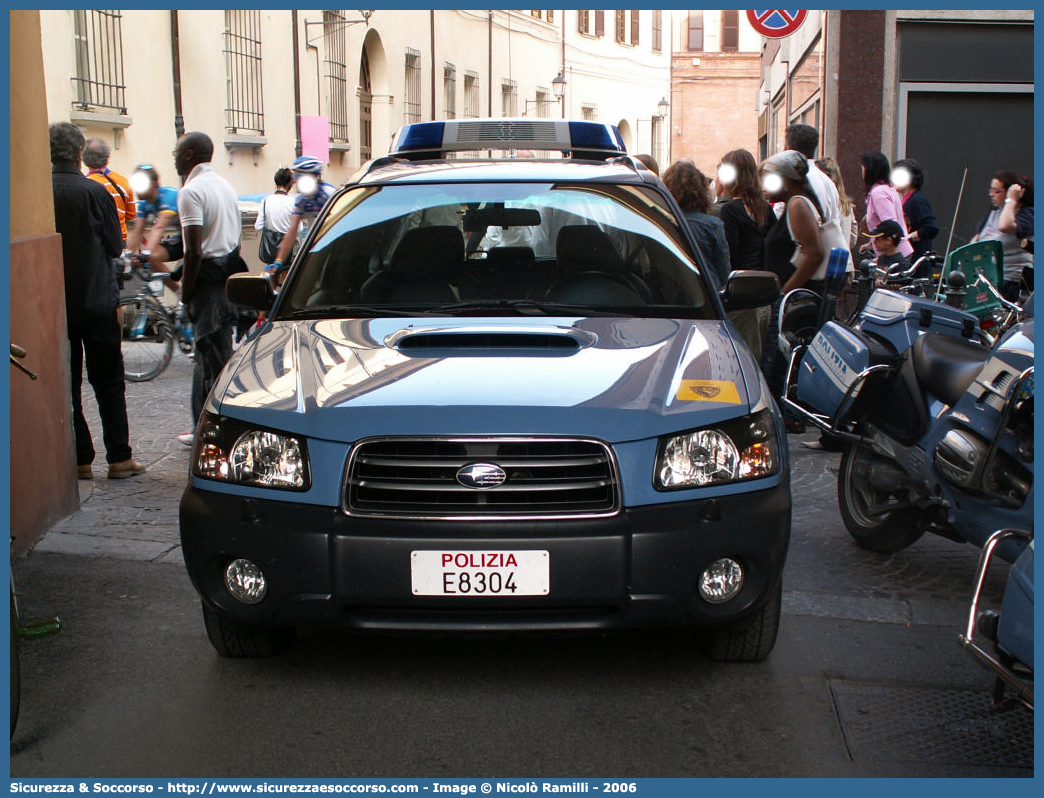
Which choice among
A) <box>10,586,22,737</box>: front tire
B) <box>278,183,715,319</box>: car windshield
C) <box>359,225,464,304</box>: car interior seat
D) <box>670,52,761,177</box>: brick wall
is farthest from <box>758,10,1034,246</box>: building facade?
<box>670,52,761,177</box>: brick wall

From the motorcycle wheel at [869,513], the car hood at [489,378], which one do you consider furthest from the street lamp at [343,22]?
the car hood at [489,378]

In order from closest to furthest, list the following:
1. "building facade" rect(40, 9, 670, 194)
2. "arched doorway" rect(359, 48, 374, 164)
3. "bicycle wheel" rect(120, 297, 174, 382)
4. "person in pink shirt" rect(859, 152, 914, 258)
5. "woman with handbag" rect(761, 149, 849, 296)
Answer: "woman with handbag" rect(761, 149, 849, 296), "person in pink shirt" rect(859, 152, 914, 258), "bicycle wheel" rect(120, 297, 174, 382), "building facade" rect(40, 9, 670, 194), "arched doorway" rect(359, 48, 374, 164)

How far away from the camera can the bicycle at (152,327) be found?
11.0 meters

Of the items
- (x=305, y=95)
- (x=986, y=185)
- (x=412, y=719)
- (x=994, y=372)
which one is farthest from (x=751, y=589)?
(x=305, y=95)

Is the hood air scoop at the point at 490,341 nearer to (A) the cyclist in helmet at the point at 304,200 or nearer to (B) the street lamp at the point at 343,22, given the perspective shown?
(A) the cyclist in helmet at the point at 304,200

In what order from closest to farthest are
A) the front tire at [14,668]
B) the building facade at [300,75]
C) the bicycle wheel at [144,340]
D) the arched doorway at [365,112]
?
the front tire at [14,668] → the bicycle wheel at [144,340] → the building facade at [300,75] → the arched doorway at [365,112]

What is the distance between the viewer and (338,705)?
3896mm

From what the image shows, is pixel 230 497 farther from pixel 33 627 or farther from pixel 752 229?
pixel 752 229

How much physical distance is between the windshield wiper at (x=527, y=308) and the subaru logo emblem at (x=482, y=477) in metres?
1.13

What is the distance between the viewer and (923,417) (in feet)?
17.1

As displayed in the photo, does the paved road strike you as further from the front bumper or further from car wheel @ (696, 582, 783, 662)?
the front bumper

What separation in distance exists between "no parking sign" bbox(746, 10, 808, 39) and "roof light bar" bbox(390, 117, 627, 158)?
541cm

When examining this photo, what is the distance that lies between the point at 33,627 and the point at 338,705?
2.94 ft

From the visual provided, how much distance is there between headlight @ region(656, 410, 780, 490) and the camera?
149 inches
